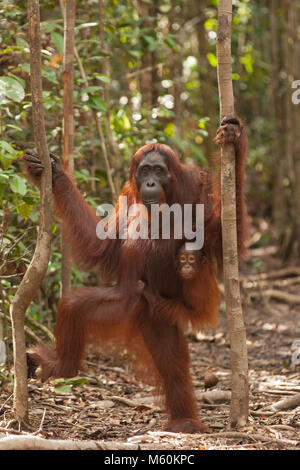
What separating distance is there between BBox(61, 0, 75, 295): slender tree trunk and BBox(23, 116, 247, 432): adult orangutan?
156 mm

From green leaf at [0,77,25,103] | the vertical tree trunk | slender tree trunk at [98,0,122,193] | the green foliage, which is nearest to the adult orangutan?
the green foliage

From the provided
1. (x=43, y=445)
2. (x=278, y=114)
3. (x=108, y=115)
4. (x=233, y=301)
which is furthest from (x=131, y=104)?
(x=43, y=445)

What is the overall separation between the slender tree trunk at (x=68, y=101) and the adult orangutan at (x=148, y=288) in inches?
6.1

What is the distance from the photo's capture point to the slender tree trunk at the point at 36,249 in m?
3.39

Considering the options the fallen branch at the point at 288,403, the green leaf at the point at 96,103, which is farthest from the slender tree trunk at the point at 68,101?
the fallen branch at the point at 288,403

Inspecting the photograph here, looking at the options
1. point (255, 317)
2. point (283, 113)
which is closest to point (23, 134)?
point (255, 317)

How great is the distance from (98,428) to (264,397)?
4.35ft

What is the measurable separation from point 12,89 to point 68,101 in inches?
19.4

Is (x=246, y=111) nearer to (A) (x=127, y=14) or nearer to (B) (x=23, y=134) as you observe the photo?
(A) (x=127, y=14)

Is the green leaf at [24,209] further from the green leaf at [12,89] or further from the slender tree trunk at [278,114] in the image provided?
the slender tree trunk at [278,114]

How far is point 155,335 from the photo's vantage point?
4.23 m

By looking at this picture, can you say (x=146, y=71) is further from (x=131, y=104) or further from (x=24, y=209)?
(x=24, y=209)

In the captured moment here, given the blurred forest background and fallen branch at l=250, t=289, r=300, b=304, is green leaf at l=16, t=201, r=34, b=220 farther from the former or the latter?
fallen branch at l=250, t=289, r=300, b=304

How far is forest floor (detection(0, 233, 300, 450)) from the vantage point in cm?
341
